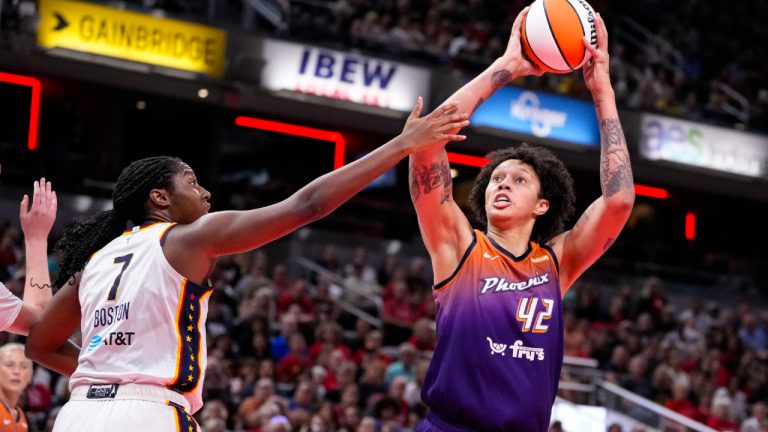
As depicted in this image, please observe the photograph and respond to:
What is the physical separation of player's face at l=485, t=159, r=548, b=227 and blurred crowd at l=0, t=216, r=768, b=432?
5.97 meters

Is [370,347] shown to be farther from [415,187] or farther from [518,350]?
[518,350]

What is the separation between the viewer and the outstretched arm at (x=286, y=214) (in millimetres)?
3949

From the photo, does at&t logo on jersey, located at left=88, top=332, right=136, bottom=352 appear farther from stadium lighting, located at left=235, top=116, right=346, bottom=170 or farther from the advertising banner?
the advertising banner

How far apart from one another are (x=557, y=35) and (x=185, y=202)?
2.00 meters

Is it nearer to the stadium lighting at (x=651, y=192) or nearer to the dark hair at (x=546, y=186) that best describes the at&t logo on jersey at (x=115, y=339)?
the dark hair at (x=546, y=186)

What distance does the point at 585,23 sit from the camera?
541 centimetres

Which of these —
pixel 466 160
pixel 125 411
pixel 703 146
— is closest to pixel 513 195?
pixel 125 411

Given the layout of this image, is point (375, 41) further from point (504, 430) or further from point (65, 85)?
point (504, 430)

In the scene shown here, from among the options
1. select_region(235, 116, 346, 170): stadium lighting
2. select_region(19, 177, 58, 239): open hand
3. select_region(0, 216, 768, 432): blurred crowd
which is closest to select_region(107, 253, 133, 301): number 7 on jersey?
select_region(19, 177, 58, 239): open hand

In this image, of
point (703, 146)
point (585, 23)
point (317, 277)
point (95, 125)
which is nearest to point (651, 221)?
point (703, 146)

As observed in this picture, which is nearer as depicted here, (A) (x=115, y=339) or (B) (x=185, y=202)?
(A) (x=115, y=339)

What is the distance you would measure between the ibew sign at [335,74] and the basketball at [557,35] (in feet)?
40.8

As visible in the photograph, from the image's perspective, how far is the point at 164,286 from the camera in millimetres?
4102

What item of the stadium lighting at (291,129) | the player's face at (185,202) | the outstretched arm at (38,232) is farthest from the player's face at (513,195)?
the stadium lighting at (291,129)
